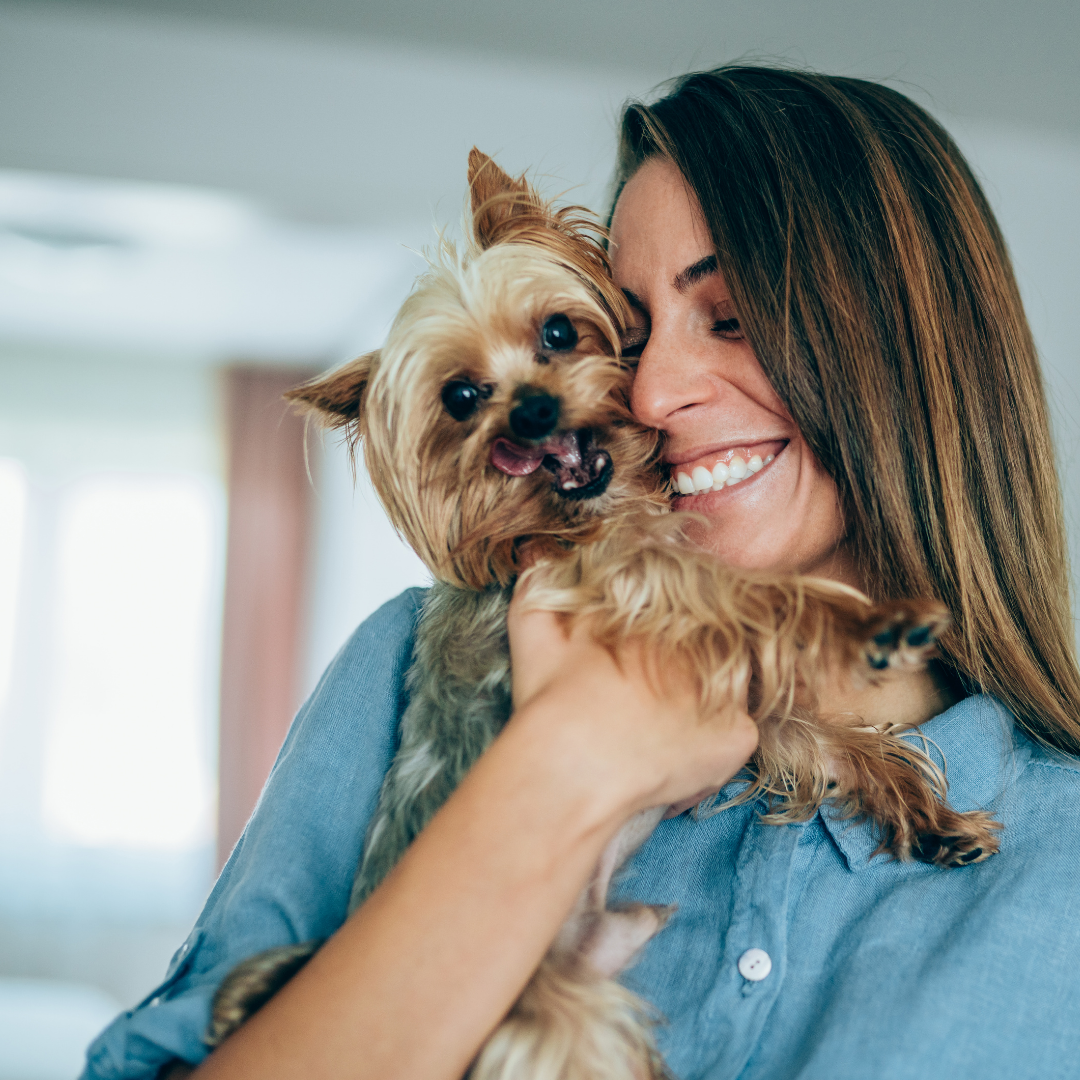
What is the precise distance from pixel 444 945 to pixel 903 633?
61 centimetres

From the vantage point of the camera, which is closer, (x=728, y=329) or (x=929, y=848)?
(x=929, y=848)

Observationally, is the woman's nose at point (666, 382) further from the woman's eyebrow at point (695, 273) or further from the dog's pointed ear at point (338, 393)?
the dog's pointed ear at point (338, 393)

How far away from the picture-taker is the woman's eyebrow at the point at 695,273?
4.32ft

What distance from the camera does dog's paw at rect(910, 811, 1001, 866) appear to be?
1193 mm

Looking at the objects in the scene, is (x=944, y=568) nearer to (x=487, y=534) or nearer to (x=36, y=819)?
(x=487, y=534)

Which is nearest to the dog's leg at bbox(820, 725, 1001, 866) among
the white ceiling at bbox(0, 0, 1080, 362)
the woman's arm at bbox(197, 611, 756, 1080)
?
the woman's arm at bbox(197, 611, 756, 1080)

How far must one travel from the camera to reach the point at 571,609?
46.5 inches

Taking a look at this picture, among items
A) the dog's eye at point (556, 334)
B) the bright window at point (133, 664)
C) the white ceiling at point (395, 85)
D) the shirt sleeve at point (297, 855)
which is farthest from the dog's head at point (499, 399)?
the bright window at point (133, 664)

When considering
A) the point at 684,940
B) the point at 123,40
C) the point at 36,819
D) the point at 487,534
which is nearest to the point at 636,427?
the point at 487,534

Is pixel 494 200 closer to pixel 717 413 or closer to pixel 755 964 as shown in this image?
pixel 717 413

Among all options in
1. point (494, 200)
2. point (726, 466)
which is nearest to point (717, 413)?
point (726, 466)

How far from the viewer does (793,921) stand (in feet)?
3.66

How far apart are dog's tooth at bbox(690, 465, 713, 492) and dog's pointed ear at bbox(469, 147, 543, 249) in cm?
53

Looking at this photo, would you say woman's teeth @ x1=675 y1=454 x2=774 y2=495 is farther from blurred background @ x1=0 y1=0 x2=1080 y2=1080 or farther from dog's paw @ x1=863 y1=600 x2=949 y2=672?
blurred background @ x1=0 y1=0 x2=1080 y2=1080
